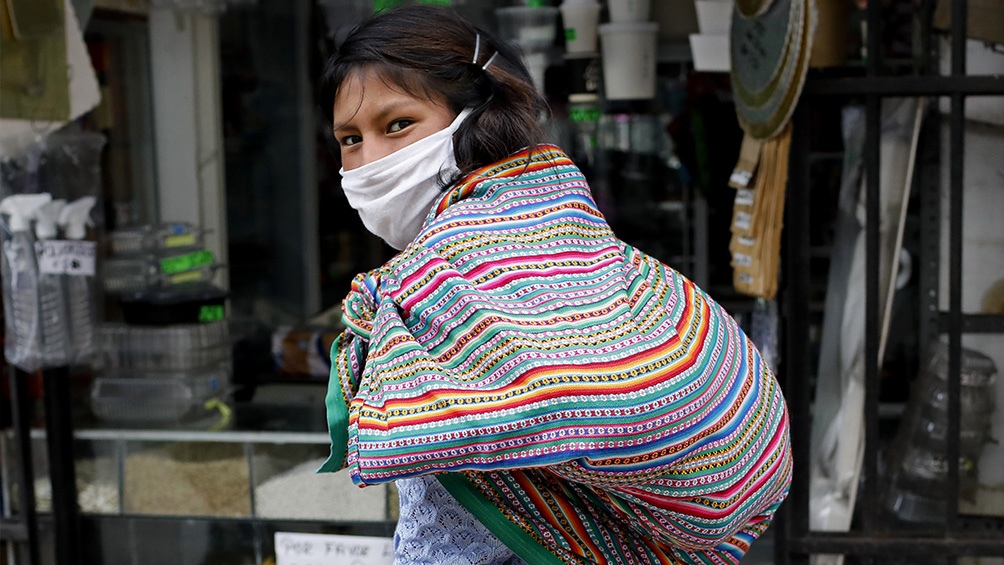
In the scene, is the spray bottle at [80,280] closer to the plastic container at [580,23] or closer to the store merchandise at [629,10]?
the plastic container at [580,23]

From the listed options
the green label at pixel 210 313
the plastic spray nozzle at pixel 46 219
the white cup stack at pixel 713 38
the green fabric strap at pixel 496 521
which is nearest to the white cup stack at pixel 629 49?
the white cup stack at pixel 713 38

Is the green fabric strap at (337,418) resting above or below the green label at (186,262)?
above

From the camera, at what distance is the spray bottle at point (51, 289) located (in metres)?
2.66

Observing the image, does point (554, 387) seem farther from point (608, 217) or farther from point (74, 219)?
point (608, 217)

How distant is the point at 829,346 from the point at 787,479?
4.94 ft

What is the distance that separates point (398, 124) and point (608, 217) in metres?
2.72

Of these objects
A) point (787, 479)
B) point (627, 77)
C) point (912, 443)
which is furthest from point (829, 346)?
point (787, 479)

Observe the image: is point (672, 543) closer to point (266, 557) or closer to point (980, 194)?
point (980, 194)

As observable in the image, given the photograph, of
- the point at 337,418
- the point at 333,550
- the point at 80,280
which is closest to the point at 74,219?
the point at 80,280

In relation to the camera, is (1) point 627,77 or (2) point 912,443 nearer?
(2) point 912,443

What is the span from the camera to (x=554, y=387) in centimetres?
88

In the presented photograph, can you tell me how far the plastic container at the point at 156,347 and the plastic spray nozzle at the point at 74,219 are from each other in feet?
1.59

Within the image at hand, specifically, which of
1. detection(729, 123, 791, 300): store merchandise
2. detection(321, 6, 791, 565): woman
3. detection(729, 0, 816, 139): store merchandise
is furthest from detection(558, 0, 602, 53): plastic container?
detection(321, 6, 791, 565): woman

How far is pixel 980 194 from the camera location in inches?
96.9
